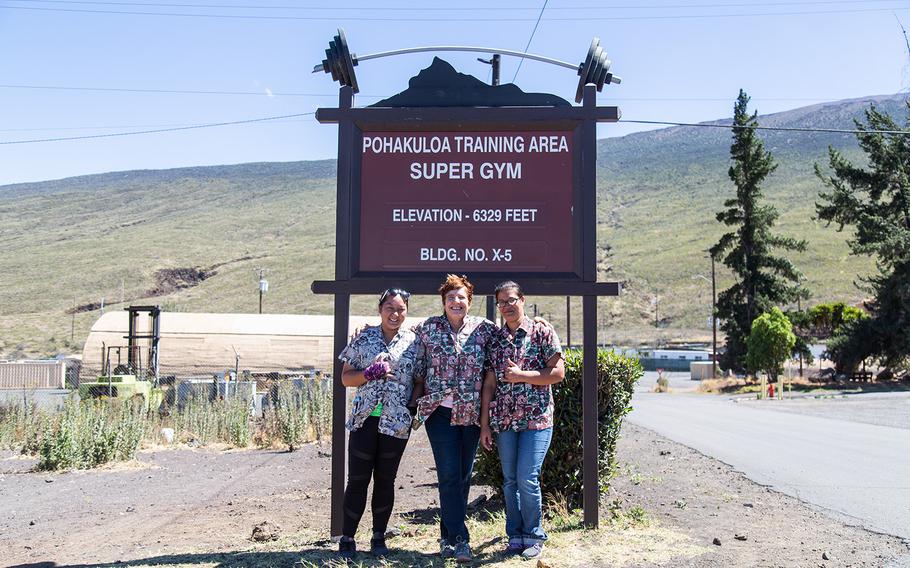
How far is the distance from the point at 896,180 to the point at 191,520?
40640 mm

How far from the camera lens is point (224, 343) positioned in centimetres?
2495

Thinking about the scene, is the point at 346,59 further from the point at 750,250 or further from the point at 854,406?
the point at 750,250

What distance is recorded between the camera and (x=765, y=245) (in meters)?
46.0

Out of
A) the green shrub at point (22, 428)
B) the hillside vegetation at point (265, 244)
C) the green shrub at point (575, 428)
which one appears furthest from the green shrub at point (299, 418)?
the hillside vegetation at point (265, 244)

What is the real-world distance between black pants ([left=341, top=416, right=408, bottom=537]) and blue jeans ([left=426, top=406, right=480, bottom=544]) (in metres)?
0.24

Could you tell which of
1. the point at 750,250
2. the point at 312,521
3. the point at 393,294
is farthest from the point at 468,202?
the point at 750,250

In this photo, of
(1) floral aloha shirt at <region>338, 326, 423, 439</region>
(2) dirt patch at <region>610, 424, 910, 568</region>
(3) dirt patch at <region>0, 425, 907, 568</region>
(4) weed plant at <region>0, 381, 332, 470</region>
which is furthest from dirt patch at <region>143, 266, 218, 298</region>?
(1) floral aloha shirt at <region>338, 326, 423, 439</region>

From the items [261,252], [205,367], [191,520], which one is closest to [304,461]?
[191,520]

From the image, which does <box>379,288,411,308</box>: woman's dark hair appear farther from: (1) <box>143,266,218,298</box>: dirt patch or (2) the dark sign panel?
(1) <box>143,266,218,298</box>: dirt patch

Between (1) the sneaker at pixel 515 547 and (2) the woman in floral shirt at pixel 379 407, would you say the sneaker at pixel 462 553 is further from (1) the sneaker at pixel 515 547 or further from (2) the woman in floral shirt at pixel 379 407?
(2) the woman in floral shirt at pixel 379 407

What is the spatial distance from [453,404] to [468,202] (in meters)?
1.67

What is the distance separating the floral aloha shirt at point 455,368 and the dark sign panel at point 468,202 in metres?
0.90

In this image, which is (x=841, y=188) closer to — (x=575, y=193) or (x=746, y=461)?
(x=746, y=461)

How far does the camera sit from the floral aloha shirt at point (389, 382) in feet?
17.6
